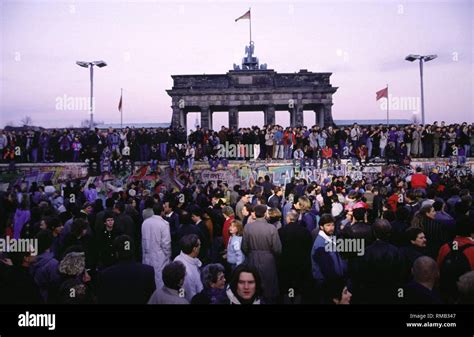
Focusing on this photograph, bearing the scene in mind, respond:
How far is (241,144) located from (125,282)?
1740 cm

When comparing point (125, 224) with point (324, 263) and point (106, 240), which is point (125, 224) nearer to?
point (106, 240)

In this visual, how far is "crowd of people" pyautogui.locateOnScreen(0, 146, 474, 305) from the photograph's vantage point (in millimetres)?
6035

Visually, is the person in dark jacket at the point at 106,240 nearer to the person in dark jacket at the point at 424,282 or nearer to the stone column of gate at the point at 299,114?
the person in dark jacket at the point at 424,282

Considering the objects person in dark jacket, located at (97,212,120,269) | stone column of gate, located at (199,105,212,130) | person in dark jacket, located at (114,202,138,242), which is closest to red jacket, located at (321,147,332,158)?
person in dark jacket, located at (114,202,138,242)

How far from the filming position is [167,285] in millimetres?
5625

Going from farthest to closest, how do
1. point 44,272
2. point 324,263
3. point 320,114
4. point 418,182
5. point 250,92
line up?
point 320,114 < point 250,92 < point 418,182 < point 324,263 < point 44,272

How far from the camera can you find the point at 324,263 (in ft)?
24.8

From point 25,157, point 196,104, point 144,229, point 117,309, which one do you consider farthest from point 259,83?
point 117,309

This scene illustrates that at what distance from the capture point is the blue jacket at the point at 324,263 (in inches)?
296

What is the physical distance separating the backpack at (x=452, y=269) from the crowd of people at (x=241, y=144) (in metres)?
16.1

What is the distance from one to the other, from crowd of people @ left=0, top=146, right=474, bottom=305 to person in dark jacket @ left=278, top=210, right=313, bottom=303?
0.02 m
